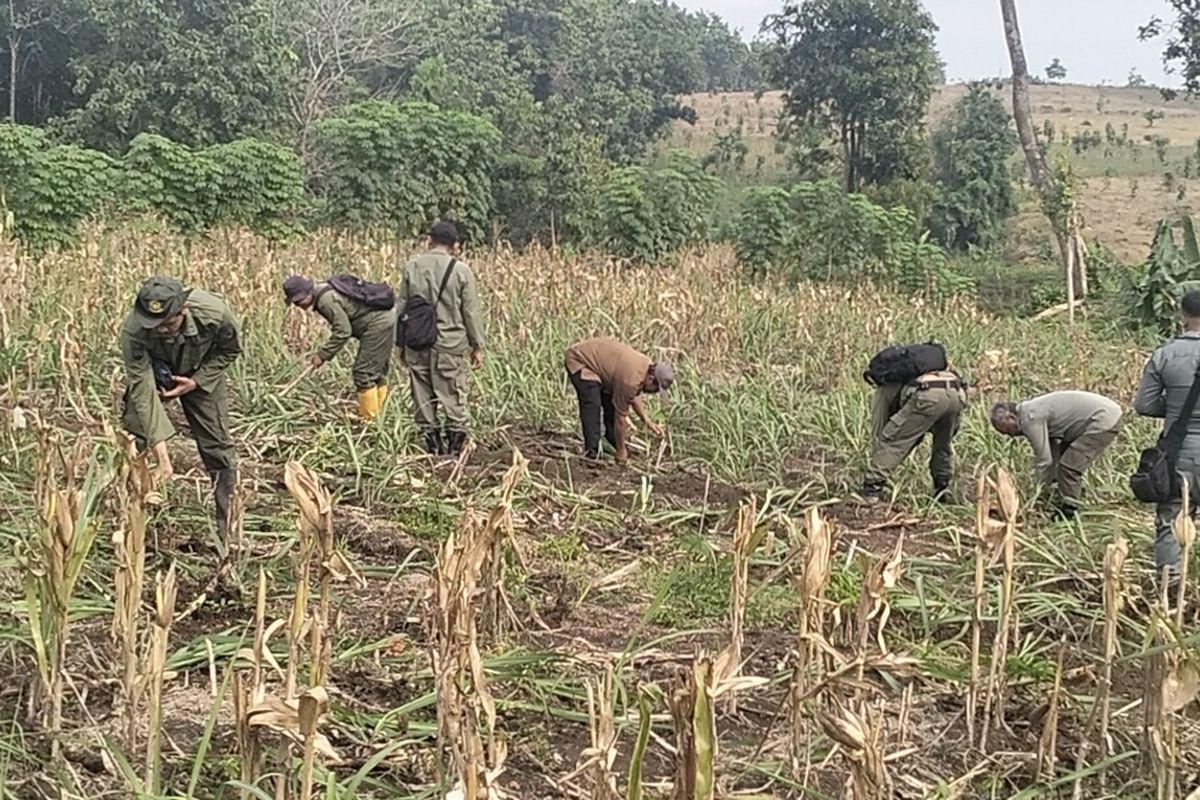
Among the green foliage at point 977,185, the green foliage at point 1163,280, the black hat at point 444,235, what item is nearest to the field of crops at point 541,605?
the black hat at point 444,235

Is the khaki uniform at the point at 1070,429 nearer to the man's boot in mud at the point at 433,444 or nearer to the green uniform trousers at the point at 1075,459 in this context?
the green uniform trousers at the point at 1075,459

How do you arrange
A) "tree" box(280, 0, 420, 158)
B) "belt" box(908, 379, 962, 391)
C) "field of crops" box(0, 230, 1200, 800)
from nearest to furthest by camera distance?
"field of crops" box(0, 230, 1200, 800)
"belt" box(908, 379, 962, 391)
"tree" box(280, 0, 420, 158)

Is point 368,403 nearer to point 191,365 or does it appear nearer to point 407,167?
point 191,365

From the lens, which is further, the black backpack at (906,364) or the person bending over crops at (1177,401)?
the black backpack at (906,364)

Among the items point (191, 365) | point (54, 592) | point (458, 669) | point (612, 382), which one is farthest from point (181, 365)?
point (612, 382)

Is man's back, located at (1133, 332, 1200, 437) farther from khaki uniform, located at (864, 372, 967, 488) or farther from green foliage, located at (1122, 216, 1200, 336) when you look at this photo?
green foliage, located at (1122, 216, 1200, 336)

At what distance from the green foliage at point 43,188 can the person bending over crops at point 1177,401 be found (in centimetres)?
1073

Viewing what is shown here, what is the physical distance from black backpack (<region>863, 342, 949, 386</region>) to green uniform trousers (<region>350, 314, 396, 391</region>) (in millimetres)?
2717

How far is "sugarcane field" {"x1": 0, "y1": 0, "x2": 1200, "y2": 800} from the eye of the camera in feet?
9.70

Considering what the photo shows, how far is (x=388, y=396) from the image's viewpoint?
23.3 ft

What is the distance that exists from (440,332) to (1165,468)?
3.71 m

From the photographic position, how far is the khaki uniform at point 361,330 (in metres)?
6.66

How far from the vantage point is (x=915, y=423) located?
6098mm

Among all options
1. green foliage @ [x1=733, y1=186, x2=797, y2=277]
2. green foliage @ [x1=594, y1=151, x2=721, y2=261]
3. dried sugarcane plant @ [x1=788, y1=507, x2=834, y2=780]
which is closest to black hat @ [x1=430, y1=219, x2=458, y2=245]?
dried sugarcane plant @ [x1=788, y1=507, x2=834, y2=780]
